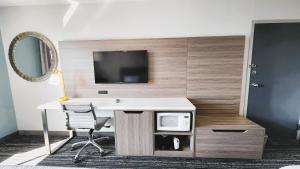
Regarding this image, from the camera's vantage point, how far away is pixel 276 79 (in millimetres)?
2496

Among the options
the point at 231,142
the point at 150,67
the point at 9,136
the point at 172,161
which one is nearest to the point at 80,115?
Result: the point at 150,67

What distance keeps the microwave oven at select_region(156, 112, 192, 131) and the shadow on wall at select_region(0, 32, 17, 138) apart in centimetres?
257

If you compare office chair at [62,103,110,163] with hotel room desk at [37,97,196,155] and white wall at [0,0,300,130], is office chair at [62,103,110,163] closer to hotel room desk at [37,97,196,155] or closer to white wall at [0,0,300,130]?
hotel room desk at [37,97,196,155]

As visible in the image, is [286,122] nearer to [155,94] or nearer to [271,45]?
[271,45]

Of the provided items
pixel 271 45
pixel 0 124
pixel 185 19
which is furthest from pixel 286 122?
pixel 0 124

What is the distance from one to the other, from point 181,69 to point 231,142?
3.87 ft

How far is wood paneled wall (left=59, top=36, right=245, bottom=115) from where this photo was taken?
7.98ft

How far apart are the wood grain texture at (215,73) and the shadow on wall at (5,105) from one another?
296 cm

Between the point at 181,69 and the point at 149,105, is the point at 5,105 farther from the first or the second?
the point at 181,69

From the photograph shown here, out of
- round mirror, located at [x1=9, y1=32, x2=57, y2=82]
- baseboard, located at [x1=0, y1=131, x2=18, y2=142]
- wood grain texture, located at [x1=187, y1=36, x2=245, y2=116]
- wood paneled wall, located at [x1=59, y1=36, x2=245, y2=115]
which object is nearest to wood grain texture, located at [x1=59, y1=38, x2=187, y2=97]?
wood paneled wall, located at [x1=59, y1=36, x2=245, y2=115]

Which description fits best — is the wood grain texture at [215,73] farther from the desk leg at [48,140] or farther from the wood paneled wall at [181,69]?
the desk leg at [48,140]

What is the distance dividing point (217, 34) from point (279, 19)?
0.85 m

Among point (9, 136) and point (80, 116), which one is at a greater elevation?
point (80, 116)

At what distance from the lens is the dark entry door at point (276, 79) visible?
94.3 inches
